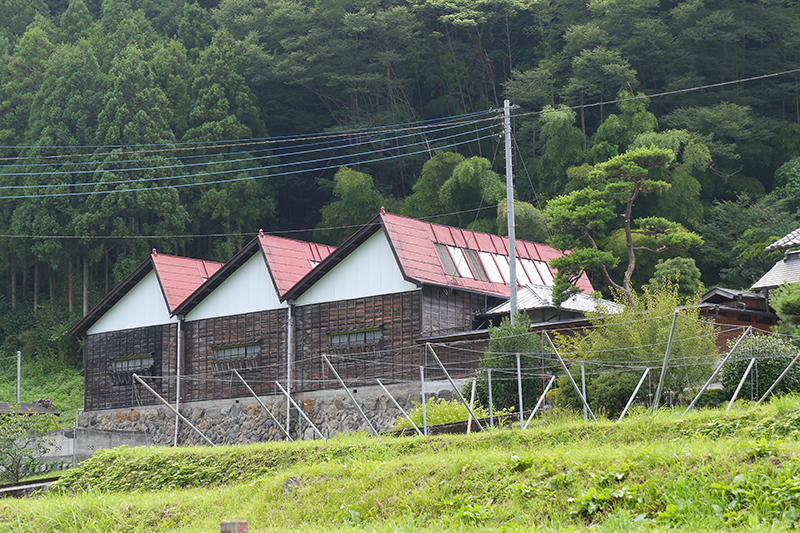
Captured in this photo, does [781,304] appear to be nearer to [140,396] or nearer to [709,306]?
[709,306]

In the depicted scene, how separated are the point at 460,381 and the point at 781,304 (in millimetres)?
10006

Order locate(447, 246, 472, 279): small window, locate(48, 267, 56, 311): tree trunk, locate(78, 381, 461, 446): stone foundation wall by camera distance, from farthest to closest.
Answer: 1. locate(48, 267, 56, 311): tree trunk
2. locate(447, 246, 472, 279): small window
3. locate(78, 381, 461, 446): stone foundation wall

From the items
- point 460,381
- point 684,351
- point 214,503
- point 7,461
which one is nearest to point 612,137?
point 460,381

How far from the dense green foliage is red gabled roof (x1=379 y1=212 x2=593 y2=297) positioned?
10.0 metres

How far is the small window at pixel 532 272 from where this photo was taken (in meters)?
37.1

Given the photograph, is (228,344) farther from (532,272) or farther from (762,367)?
(762,367)

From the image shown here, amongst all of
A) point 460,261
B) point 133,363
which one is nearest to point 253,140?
point 133,363

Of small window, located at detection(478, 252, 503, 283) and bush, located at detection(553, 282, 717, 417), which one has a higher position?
small window, located at detection(478, 252, 503, 283)

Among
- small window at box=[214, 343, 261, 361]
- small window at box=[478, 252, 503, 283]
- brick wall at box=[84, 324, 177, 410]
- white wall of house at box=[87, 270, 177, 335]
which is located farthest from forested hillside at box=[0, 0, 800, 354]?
small window at box=[214, 343, 261, 361]

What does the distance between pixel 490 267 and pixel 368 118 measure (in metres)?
25.5

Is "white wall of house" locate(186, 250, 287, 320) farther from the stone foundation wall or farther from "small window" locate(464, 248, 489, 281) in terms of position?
"small window" locate(464, 248, 489, 281)

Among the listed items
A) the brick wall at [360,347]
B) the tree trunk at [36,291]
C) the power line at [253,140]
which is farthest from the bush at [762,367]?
the tree trunk at [36,291]

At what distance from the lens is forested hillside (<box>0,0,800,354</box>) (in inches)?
1908

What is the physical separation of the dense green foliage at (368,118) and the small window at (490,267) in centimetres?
915
